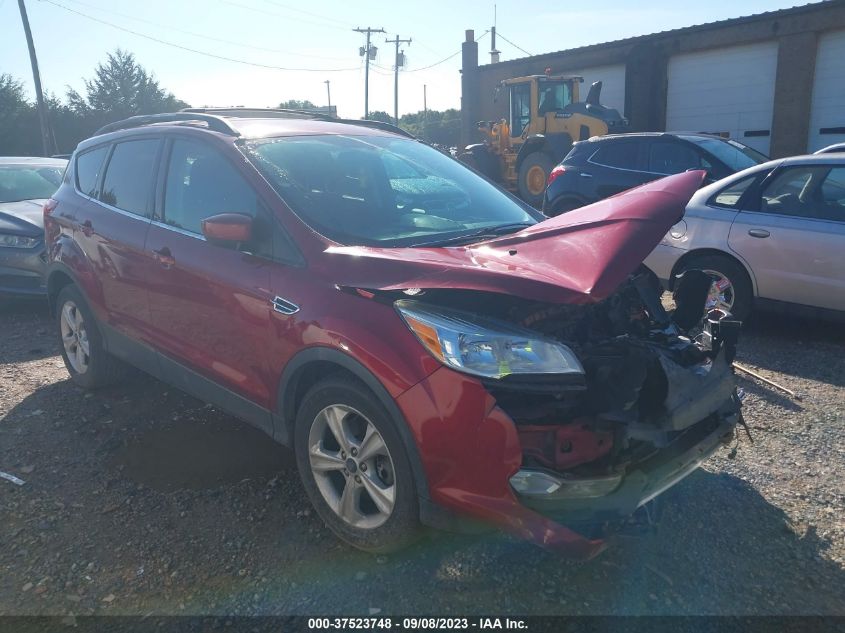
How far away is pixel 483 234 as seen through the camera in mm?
3496

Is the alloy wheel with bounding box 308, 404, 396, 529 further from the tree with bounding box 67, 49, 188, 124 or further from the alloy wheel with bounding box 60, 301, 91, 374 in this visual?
the tree with bounding box 67, 49, 188, 124

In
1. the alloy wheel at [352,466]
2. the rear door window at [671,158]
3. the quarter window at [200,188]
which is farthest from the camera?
the rear door window at [671,158]

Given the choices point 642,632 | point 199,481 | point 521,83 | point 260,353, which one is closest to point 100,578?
point 199,481

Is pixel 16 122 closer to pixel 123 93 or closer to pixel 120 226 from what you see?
pixel 123 93

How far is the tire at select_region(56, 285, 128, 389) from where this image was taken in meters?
4.75

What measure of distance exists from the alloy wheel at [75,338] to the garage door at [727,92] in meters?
21.5

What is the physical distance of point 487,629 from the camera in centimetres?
252

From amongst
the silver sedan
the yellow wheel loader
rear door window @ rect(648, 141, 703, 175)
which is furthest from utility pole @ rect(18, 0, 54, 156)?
rear door window @ rect(648, 141, 703, 175)

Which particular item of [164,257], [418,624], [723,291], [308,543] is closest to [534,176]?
[723,291]

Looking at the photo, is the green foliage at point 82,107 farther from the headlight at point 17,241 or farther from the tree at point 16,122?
the headlight at point 17,241

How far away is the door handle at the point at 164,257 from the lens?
12.2 feet

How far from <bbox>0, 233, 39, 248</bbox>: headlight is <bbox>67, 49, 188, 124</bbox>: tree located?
43.3m

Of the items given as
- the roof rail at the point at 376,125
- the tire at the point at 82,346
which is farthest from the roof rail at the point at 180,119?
the tire at the point at 82,346

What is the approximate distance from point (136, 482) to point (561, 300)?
100 inches
